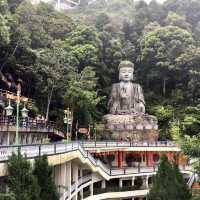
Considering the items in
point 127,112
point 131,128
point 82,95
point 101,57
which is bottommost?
point 131,128

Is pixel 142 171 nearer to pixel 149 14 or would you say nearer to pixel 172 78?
pixel 172 78

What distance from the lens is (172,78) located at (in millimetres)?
69688

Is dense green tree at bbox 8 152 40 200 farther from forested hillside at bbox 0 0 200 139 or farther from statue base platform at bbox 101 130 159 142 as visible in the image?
statue base platform at bbox 101 130 159 142

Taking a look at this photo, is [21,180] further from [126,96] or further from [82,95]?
[126,96]

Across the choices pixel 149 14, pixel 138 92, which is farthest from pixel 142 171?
pixel 149 14

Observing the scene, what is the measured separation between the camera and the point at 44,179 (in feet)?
46.9

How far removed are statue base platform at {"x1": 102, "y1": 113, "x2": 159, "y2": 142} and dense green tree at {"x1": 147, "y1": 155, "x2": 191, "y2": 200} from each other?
31.4 metres

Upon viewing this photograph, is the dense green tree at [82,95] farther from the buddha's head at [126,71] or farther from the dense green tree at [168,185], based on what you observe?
the dense green tree at [168,185]

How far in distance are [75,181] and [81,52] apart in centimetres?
3522

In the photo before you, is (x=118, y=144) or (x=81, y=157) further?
(x=118, y=144)

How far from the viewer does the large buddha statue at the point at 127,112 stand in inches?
2133

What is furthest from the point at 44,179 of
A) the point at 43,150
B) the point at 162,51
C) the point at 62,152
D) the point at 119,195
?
the point at 162,51

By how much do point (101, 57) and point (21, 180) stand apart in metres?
57.1

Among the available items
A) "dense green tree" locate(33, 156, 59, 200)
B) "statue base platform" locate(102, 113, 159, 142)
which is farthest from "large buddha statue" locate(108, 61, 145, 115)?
"dense green tree" locate(33, 156, 59, 200)
